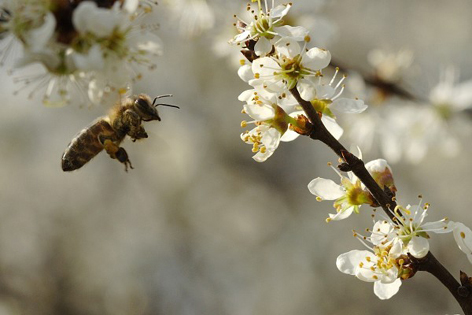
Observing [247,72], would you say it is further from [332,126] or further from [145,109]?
[145,109]

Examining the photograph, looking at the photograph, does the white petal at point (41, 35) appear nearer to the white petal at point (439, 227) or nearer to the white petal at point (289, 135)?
the white petal at point (289, 135)

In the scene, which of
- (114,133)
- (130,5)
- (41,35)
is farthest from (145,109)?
(41,35)

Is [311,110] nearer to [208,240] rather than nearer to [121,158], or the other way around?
[121,158]

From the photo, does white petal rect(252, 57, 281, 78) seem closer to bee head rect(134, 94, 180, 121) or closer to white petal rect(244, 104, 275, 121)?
white petal rect(244, 104, 275, 121)

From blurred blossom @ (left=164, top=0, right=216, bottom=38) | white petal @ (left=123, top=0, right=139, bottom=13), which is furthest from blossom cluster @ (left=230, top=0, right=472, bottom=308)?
blurred blossom @ (left=164, top=0, right=216, bottom=38)

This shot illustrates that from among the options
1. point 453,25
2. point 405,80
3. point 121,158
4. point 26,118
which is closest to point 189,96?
point 26,118

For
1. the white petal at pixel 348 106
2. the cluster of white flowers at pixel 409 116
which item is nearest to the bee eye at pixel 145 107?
the white petal at pixel 348 106
